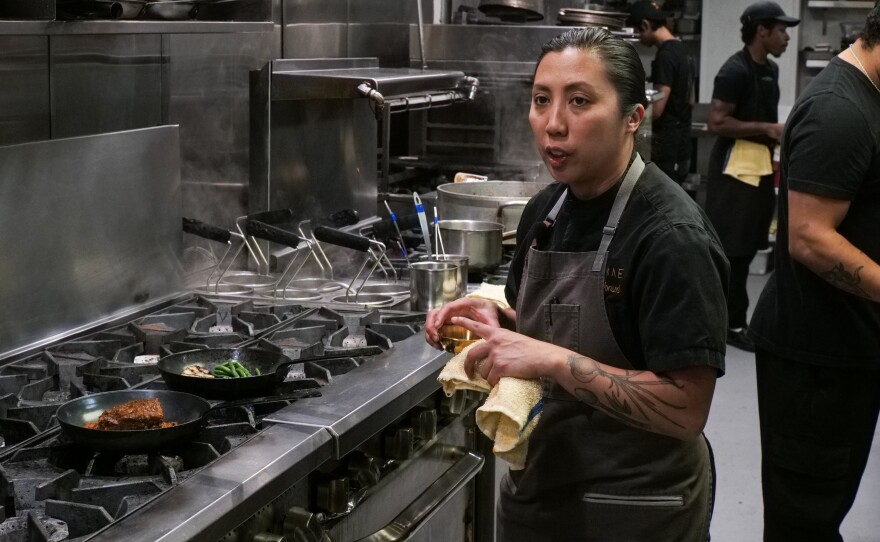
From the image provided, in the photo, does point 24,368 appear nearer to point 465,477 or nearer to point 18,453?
point 18,453

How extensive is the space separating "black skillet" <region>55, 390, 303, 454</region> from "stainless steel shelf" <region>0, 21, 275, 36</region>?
73cm

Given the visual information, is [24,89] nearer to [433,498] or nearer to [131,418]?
Answer: [131,418]

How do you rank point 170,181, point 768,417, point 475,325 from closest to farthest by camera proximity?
point 475,325 < point 768,417 < point 170,181

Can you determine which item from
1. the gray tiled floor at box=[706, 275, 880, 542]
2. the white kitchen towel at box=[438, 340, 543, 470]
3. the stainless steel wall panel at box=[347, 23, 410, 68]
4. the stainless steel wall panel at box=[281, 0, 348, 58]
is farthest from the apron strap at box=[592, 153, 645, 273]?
the stainless steel wall panel at box=[347, 23, 410, 68]

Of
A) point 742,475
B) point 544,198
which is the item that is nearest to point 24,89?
point 544,198

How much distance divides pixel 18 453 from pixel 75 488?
199mm

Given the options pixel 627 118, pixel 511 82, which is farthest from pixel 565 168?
pixel 511 82

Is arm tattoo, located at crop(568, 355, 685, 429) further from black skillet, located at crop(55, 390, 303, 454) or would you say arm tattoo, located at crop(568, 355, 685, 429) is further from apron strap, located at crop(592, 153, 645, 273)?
black skillet, located at crop(55, 390, 303, 454)

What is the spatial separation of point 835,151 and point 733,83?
3.83 metres

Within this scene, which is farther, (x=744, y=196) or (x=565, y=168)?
(x=744, y=196)

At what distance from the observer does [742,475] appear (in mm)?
4457

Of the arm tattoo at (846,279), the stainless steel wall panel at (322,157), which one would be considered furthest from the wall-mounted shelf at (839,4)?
the arm tattoo at (846,279)

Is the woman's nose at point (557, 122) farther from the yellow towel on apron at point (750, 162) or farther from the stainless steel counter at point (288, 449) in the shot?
the yellow towel on apron at point (750, 162)

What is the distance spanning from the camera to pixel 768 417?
2.84 meters
